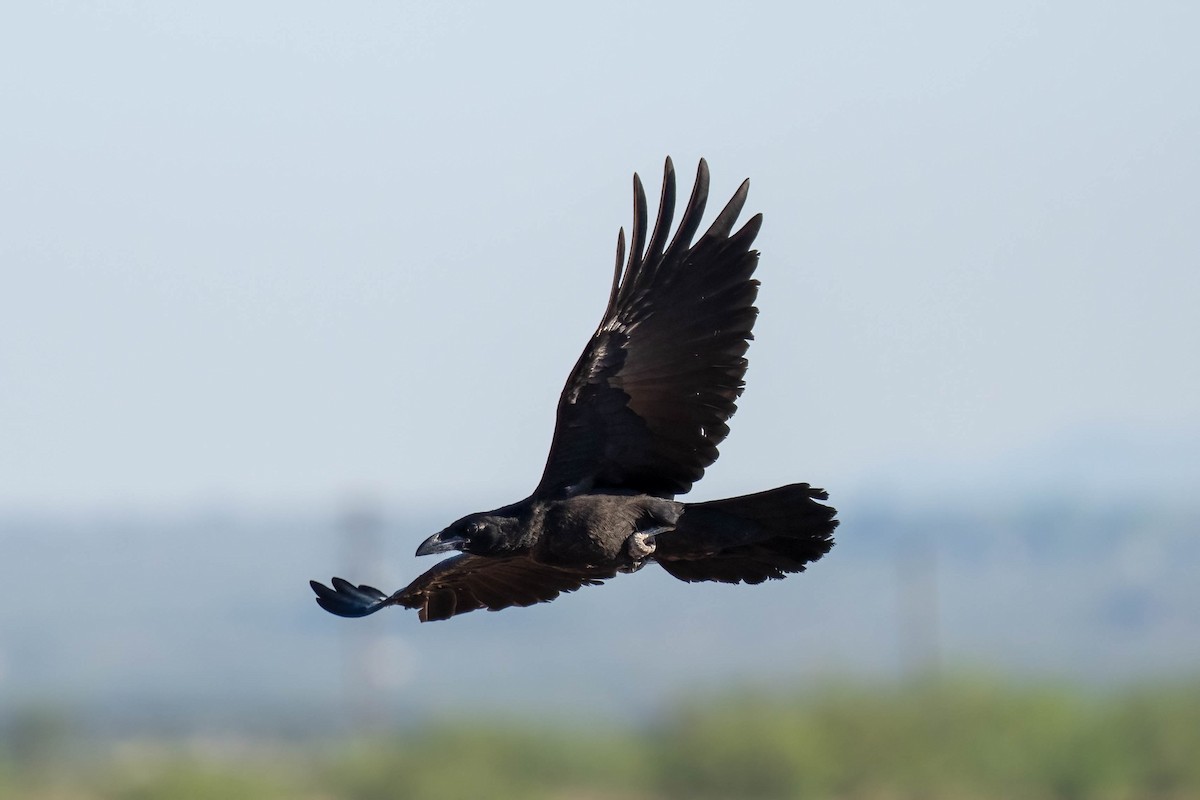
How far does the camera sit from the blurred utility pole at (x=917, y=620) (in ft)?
99.0

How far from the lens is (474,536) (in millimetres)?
9883

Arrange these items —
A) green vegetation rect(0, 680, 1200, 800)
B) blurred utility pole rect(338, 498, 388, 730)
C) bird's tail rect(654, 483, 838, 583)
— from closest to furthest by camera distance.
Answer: bird's tail rect(654, 483, 838, 583), green vegetation rect(0, 680, 1200, 800), blurred utility pole rect(338, 498, 388, 730)

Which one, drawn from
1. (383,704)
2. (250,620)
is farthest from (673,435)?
(250,620)

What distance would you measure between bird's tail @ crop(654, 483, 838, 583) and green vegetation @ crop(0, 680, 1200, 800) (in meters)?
18.9

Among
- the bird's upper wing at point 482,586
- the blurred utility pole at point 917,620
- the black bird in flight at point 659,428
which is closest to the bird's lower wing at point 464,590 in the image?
the bird's upper wing at point 482,586

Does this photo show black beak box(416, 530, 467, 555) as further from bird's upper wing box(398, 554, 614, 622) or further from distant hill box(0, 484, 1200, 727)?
distant hill box(0, 484, 1200, 727)

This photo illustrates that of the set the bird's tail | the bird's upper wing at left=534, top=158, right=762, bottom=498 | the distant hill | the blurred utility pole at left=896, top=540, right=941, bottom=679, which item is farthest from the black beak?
the blurred utility pole at left=896, top=540, right=941, bottom=679

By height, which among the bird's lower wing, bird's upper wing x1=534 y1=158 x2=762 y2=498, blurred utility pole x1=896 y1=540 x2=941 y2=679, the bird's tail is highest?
blurred utility pole x1=896 y1=540 x2=941 y2=679

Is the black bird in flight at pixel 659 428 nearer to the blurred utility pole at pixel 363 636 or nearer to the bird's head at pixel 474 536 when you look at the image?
the bird's head at pixel 474 536

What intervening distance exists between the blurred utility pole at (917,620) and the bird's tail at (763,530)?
66.0ft

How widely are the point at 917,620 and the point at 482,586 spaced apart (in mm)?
28832

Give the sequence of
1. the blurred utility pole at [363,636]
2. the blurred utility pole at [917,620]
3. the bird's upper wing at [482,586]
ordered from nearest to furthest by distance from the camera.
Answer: the bird's upper wing at [482,586] < the blurred utility pole at [917,620] < the blurred utility pole at [363,636]

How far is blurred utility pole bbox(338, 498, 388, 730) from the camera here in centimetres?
4138

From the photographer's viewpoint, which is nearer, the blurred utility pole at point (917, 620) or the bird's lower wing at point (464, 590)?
the bird's lower wing at point (464, 590)
